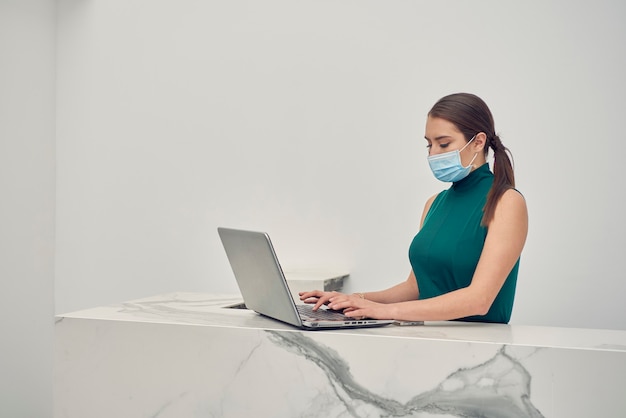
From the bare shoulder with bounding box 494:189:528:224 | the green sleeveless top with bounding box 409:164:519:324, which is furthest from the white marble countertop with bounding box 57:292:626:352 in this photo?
the bare shoulder with bounding box 494:189:528:224

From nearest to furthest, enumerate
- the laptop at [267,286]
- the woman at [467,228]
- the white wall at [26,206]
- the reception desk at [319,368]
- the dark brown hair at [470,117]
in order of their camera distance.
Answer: the reception desk at [319,368], the laptop at [267,286], the woman at [467,228], the dark brown hair at [470,117], the white wall at [26,206]

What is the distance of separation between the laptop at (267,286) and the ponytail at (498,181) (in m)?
0.44

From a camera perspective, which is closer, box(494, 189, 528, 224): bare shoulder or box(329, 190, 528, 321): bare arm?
box(329, 190, 528, 321): bare arm

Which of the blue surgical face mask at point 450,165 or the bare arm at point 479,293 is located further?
the blue surgical face mask at point 450,165

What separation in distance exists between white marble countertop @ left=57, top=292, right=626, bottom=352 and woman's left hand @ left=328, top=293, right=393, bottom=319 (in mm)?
42

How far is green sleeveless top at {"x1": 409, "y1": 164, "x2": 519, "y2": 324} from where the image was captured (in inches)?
85.4

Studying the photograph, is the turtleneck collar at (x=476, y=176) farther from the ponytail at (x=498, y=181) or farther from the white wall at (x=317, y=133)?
the white wall at (x=317, y=133)

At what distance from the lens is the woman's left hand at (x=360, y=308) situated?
75.9 inches

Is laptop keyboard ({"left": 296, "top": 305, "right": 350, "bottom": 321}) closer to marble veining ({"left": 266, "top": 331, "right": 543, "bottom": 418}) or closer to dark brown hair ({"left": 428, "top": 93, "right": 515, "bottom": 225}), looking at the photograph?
marble veining ({"left": 266, "top": 331, "right": 543, "bottom": 418})

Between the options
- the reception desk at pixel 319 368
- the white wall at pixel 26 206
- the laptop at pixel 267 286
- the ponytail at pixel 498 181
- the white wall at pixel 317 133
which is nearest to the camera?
the reception desk at pixel 319 368

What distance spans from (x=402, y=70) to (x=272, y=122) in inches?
29.2

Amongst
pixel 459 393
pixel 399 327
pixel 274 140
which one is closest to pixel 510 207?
pixel 399 327

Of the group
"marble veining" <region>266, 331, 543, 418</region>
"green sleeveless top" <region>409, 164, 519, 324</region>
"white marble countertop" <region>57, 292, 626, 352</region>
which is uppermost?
"green sleeveless top" <region>409, 164, 519, 324</region>

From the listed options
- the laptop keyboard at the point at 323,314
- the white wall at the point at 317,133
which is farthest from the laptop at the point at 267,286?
the white wall at the point at 317,133
